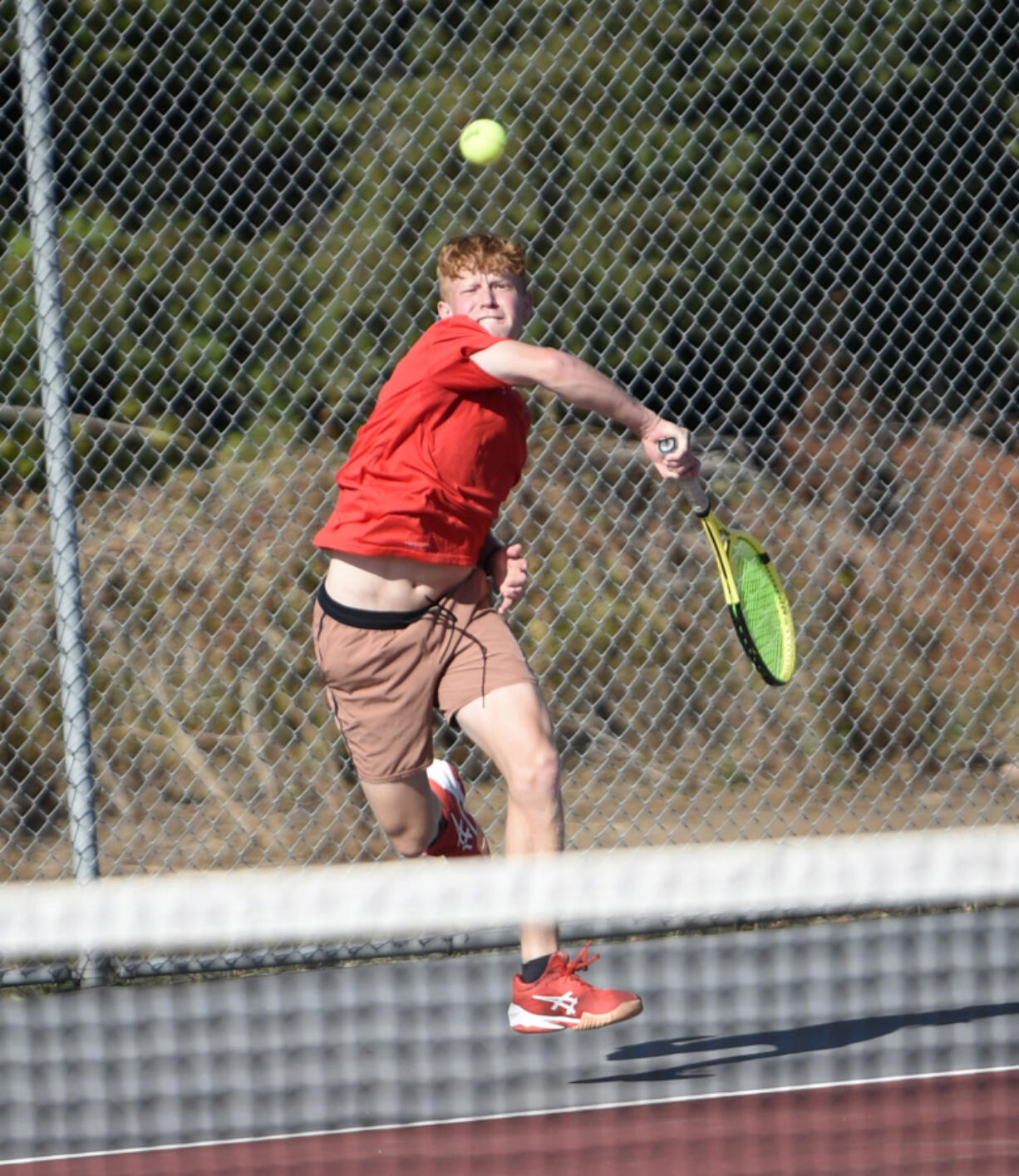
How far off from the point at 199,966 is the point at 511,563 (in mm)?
1453

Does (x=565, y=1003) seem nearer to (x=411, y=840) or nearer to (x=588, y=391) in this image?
Result: (x=411, y=840)

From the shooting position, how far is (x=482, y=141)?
4.18 meters

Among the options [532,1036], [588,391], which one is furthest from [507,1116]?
[588,391]

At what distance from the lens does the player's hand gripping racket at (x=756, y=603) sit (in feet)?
11.9

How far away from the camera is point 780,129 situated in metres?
5.02

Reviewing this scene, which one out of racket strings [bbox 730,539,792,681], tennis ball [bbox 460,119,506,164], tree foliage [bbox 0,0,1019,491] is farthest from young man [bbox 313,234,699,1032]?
tree foliage [bbox 0,0,1019,491]

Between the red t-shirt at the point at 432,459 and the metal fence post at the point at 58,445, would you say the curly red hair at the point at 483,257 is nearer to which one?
the red t-shirt at the point at 432,459

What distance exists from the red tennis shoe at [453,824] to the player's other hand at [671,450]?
35.2 inches

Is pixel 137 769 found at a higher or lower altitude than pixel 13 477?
lower

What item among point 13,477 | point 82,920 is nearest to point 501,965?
point 13,477

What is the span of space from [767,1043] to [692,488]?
1.24 m

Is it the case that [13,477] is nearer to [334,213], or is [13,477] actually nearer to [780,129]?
[334,213]

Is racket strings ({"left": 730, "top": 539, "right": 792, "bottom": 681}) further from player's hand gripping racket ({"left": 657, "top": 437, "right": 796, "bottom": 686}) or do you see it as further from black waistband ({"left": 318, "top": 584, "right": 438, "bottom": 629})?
black waistband ({"left": 318, "top": 584, "right": 438, "bottom": 629})

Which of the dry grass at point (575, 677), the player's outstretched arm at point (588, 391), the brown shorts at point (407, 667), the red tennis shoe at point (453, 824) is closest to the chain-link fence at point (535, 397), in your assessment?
the dry grass at point (575, 677)
